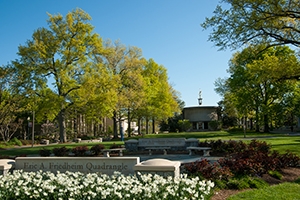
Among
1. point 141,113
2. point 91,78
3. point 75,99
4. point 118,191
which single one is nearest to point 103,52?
point 91,78

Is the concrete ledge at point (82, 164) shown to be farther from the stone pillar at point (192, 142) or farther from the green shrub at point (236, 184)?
the stone pillar at point (192, 142)

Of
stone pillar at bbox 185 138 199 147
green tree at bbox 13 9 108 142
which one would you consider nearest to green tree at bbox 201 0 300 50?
stone pillar at bbox 185 138 199 147

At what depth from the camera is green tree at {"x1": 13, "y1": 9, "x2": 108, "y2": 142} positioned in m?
28.0

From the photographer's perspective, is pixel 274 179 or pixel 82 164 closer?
pixel 82 164

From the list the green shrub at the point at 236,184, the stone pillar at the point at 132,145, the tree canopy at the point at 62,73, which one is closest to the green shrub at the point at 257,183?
the green shrub at the point at 236,184

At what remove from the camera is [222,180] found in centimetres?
826

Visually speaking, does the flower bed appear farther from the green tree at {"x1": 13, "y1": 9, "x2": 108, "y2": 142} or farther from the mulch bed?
the green tree at {"x1": 13, "y1": 9, "x2": 108, "y2": 142}

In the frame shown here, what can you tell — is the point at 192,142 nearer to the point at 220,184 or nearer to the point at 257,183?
the point at 257,183

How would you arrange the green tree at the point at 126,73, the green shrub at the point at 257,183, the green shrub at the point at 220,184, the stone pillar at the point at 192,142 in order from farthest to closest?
1. the green tree at the point at 126,73
2. the stone pillar at the point at 192,142
3. the green shrub at the point at 257,183
4. the green shrub at the point at 220,184

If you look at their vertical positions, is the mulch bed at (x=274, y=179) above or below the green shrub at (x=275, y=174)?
below

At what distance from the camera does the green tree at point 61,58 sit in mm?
28047

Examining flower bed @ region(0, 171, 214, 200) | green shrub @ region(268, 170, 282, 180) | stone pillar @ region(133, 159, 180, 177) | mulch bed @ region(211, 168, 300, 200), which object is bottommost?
mulch bed @ region(211, 168, 300, 200)

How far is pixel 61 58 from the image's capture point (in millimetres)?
29344

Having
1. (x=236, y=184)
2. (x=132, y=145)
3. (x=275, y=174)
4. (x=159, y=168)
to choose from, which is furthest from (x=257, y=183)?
(x=132, y=145)
